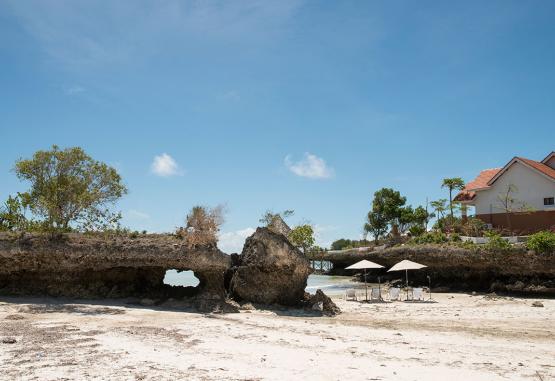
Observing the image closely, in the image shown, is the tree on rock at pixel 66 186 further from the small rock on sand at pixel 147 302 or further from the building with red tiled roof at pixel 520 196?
the building with red tiled roof at pixel 520 196

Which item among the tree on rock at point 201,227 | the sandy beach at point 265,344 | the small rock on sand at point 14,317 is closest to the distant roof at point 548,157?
the sandy beach at point 265,344

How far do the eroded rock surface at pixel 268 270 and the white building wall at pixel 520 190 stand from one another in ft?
79.9

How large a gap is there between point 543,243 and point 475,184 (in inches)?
693

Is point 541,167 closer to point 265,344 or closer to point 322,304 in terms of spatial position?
point 322,304

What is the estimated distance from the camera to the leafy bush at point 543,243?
2619 cm

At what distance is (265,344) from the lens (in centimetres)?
1221

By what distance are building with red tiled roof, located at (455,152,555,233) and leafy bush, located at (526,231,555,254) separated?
8.80m

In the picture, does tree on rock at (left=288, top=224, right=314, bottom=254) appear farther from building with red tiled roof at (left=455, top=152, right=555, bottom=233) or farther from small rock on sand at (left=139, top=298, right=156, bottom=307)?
small rock on sand at (left=139, top=298, right=156, bottom=307)

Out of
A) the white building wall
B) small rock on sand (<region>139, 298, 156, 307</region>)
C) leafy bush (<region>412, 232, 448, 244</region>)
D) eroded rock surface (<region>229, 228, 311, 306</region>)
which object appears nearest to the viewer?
small rock on sand (<region>139, 298, 156, 307</region>)

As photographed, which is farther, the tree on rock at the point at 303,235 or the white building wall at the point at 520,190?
the tree on rock at the point at 303,235

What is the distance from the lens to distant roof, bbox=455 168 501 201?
4238 centimetres

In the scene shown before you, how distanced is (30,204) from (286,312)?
12681 mm

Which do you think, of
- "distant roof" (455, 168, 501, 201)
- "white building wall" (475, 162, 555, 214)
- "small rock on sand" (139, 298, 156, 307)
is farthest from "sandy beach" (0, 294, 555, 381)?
"distant roof" (455, 168, 501, 201)

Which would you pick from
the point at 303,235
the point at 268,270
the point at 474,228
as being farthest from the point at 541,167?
the point at 268,270
